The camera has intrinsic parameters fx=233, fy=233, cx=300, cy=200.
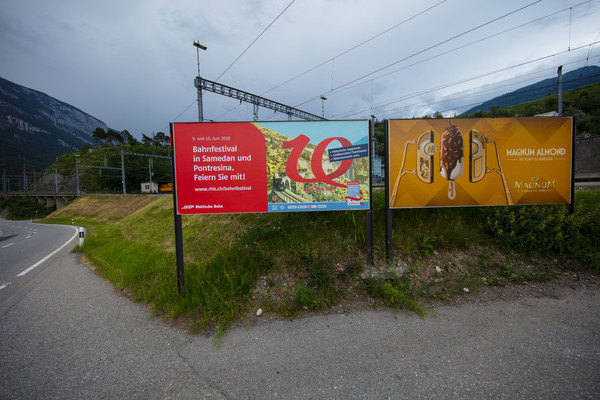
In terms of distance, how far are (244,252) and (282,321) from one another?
1541 millimetres

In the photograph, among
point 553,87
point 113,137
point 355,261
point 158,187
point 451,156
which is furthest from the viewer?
point 113,137

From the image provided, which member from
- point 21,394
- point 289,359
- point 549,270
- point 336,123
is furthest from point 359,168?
point 21,394

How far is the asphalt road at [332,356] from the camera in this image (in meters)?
2.03

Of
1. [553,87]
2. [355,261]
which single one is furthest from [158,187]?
[553,87]

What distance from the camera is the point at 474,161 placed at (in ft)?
Result: 14.0

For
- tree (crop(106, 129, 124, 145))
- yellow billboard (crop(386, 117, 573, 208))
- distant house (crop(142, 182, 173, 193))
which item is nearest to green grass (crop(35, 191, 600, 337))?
yellow billboard (crop(386, 117, 573, 208))

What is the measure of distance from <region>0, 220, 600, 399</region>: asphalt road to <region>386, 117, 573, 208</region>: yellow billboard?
177 cm

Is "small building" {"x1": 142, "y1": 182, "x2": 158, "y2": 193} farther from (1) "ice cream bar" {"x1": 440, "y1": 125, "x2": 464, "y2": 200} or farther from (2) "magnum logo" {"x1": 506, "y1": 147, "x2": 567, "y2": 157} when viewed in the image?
(2) "magnum logo" {"x1": 506, "y1": 147, "x2": 567, "y2": 157}

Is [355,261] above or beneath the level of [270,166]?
beneath

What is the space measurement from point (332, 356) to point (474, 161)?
412 centimetres

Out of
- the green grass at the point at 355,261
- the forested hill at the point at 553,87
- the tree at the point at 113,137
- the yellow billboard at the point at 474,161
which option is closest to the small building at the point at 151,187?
the green grass at the point at 355,261

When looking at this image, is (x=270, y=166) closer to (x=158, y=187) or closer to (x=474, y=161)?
(x=474, y=161)

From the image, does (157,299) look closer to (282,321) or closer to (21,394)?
(21,394)

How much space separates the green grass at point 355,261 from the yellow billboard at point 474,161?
54 cm
